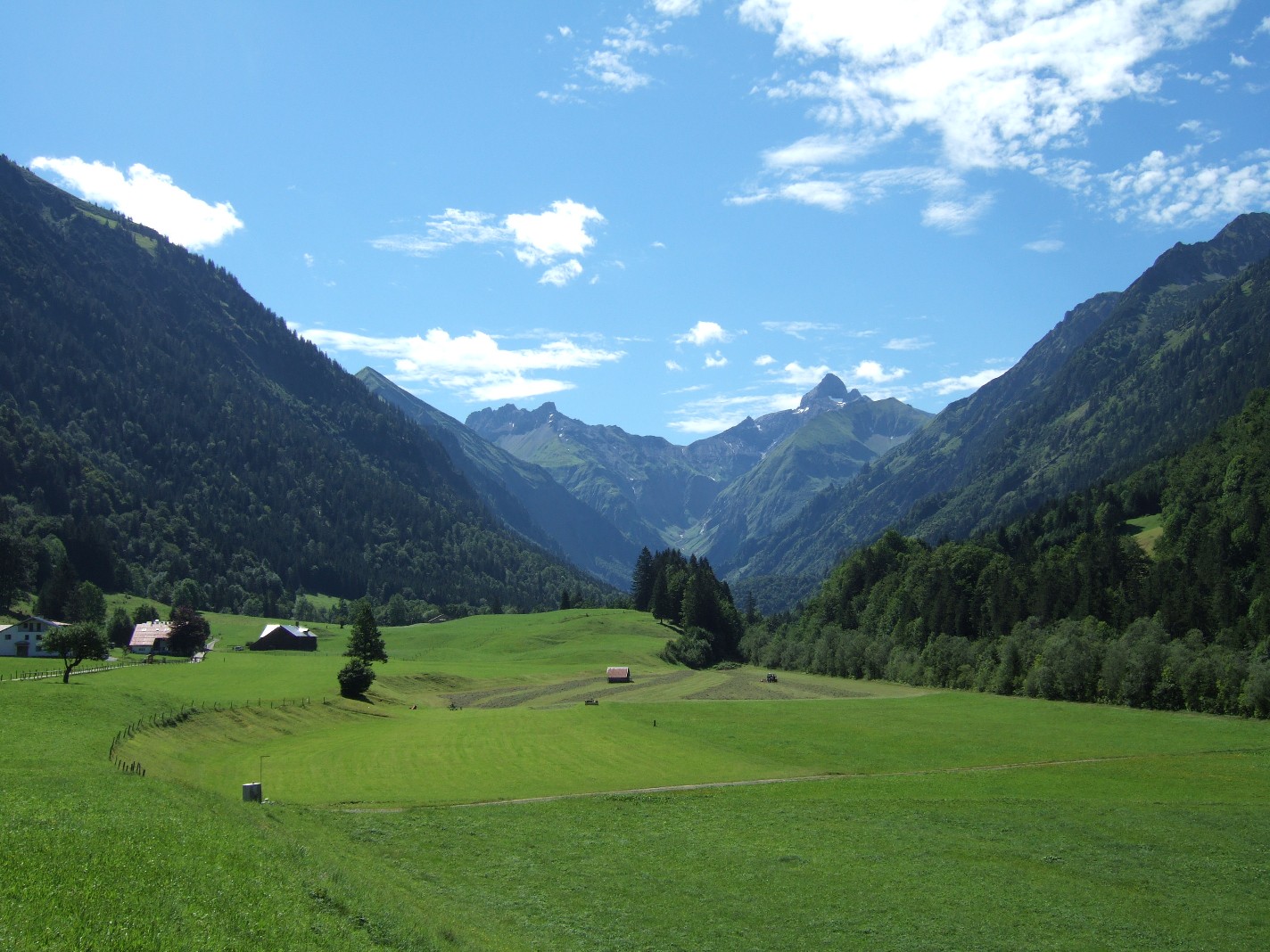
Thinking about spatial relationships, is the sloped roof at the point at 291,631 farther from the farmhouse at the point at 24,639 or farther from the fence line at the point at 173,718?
the fence line at the point at 173,718

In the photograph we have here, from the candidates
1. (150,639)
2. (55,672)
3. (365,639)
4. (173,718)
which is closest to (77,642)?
(55,672)

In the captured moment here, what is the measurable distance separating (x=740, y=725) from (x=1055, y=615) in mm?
65477

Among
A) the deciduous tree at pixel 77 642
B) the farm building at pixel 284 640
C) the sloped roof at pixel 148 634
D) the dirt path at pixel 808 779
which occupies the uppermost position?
the deciduous tree at pixel 77 642

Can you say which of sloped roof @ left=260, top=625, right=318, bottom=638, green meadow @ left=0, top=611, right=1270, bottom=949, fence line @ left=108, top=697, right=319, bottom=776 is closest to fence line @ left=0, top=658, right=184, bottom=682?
green meadow @ left=0, top=611, right=1270, bottom=949

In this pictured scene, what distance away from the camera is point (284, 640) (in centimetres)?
17838

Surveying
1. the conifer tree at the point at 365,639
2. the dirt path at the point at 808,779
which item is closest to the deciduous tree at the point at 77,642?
the dirt path at the point at 808,779

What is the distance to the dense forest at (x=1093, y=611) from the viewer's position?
4070 inches

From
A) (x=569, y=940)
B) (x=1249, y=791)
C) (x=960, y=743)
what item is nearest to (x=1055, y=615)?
(x=960, y=743)

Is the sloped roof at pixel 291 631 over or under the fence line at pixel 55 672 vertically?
under

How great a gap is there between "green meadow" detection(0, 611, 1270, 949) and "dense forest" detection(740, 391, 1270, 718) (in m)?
12.8

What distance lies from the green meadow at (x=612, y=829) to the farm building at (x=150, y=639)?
56305 millimetres

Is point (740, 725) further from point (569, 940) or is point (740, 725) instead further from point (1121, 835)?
point (569, 940)

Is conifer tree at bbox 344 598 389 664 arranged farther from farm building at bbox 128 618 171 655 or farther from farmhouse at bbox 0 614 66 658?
farmhouse at bbox 0 614 66 658

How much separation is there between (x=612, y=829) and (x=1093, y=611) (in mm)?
105353
